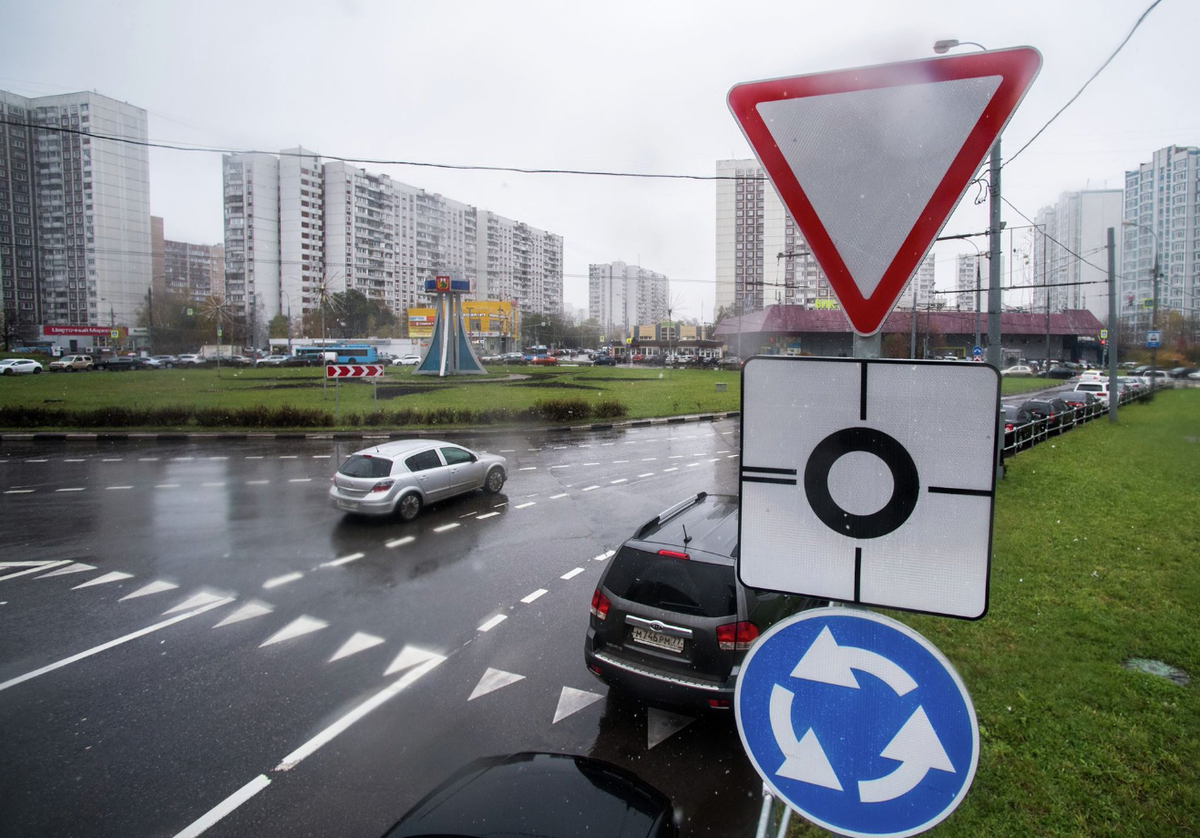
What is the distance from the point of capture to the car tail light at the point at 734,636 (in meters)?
5.12

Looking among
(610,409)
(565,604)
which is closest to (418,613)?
(565,604)

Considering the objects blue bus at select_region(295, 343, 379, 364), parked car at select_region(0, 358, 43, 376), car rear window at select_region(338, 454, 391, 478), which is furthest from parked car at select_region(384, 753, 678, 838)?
blue bus at select_region(295, 343, 379, 364)

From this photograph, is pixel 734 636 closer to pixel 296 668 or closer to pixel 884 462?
pixel 884 462

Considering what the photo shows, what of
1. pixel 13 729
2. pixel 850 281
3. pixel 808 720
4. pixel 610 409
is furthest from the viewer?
pixel 610 409

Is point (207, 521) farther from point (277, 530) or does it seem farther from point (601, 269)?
point (601, 269)

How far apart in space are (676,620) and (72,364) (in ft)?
223

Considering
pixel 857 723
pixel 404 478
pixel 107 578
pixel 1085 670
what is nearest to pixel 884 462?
pixel 857 723

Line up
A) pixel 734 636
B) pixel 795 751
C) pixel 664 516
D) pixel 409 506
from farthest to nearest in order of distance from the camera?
pixel 409 506 → pixel 664 516 → pixel 734 636 → pixel 795 751

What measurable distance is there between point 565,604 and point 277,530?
6.16 meters

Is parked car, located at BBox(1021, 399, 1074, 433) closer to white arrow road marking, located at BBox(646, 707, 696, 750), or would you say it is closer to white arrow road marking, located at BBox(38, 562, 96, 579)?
white arrow road marking, located at BBox(646, 707, 696, 750)

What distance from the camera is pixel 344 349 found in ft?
221

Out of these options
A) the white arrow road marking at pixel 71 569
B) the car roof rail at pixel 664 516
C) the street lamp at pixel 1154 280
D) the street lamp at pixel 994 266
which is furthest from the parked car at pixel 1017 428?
the white arrow road marking at pixel 71 569

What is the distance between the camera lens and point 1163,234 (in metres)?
22.4

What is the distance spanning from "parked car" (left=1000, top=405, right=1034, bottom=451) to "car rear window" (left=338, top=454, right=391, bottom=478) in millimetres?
14856
